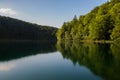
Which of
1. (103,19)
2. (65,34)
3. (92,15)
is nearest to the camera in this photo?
(103,19)

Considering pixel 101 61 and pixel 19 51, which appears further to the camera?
pixel 19 51

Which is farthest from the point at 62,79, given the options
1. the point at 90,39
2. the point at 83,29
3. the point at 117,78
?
the point at 83,29

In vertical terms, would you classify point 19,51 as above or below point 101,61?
below

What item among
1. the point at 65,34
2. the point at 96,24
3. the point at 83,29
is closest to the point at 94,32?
the point at 96,24

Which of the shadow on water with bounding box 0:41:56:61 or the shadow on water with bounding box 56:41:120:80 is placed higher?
the shadow on water with bounding box 56:41:120:80

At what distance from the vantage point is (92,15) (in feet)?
391

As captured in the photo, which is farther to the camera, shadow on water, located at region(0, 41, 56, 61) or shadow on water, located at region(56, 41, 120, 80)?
shadow on water, located at region(0, 41, 56, 61)

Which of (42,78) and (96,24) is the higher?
(96,24)

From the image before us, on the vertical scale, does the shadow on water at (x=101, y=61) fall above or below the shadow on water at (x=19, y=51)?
above

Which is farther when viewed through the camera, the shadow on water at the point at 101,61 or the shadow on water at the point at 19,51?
the shadow on water at the point at 19,51

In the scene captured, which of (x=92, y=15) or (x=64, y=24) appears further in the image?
(x=64, y=24)

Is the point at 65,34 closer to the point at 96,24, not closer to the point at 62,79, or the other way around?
the point at 96,24

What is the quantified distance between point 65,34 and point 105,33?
64.1 metres

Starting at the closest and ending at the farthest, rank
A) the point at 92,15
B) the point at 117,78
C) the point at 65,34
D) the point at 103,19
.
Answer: the point at 117,78 < the point at 103,19 < the point at 92,15 < the point at 65,34
